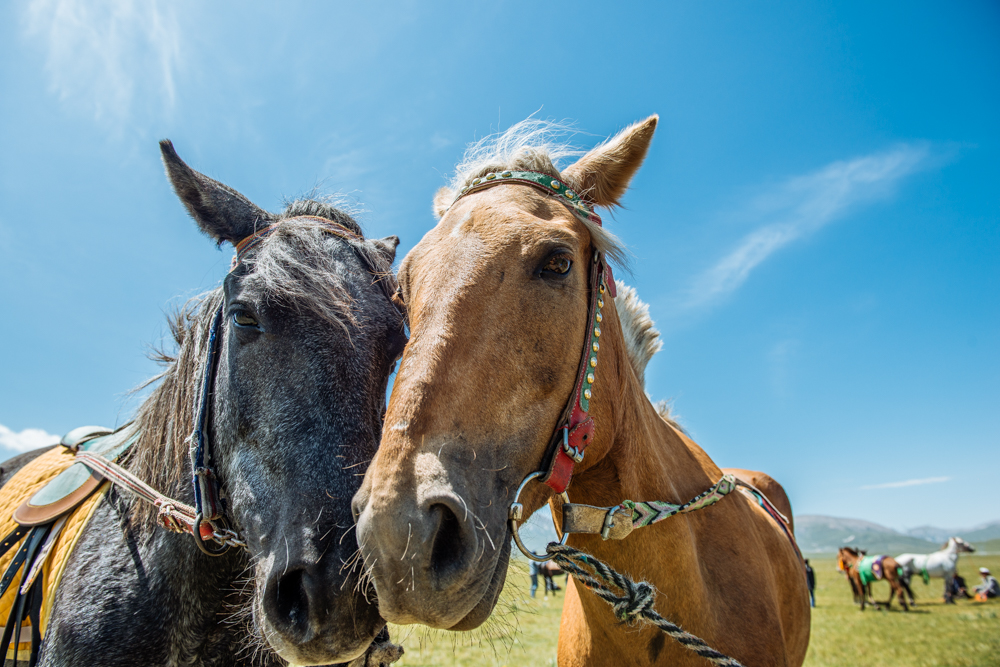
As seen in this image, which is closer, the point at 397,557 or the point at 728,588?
the point at 397,557

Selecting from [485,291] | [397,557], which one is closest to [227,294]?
[485,291]

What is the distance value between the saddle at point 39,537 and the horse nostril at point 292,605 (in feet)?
4.54

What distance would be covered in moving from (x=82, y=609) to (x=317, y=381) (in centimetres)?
143

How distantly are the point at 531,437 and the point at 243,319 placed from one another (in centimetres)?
154

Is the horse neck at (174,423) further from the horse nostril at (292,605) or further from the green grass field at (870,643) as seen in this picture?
the green grass field at (870,643)

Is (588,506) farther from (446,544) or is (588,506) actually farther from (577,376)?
(446,544)

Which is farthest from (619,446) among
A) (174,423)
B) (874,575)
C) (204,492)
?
(874,575)

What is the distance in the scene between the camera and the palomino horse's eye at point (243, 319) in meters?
2.24

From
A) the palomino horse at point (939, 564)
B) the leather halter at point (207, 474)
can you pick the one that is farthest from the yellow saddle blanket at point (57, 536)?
the palomino horse at point (939, 564)

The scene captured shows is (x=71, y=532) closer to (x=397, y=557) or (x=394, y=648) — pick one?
(x=394, y=648)

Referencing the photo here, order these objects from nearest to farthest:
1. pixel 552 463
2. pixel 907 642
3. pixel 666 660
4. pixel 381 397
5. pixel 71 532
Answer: pixel 552 463 < pixel 666 660 < pixel 381 397 < pixel 71 532 < pixel 907 642

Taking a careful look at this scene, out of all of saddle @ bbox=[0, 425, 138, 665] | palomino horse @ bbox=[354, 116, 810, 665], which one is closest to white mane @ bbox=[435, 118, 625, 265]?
palomino horse @ bbox=[354, 116, 810, 665]

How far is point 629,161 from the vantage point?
2275 mm

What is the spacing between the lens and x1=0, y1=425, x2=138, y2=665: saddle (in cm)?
220
